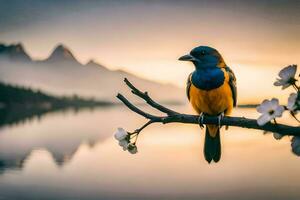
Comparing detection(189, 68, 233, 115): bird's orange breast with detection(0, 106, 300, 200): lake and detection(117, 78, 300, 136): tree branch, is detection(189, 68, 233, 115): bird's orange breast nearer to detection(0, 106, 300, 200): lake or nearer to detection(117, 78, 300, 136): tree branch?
detection(117, 78, 300, 136): tree branch

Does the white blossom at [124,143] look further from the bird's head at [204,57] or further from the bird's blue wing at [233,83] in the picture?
the bird's blue wing at [233,83]

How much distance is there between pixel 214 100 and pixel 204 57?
9cm

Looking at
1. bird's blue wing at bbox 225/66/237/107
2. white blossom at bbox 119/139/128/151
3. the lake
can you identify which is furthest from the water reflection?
white blossom at bbox 119/139/128/151

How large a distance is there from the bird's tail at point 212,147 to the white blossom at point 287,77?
0.26m

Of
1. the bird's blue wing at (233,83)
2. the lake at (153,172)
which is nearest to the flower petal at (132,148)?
the bird's blue wing at (233,83)

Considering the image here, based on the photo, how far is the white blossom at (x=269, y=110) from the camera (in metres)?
0.51

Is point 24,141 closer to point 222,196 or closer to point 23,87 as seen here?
point 222,196

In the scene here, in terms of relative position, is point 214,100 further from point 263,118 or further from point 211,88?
point 263,118

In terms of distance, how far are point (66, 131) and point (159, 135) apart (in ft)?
33.8

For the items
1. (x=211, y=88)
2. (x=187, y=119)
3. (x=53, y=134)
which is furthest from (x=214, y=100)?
(x=53, y=134)

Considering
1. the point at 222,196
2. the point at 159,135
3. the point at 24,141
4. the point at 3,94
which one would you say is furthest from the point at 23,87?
the point at 24,141

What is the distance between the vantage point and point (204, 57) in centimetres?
90

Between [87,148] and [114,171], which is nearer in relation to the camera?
[114,171]

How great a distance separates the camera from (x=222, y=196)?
1519 cm
